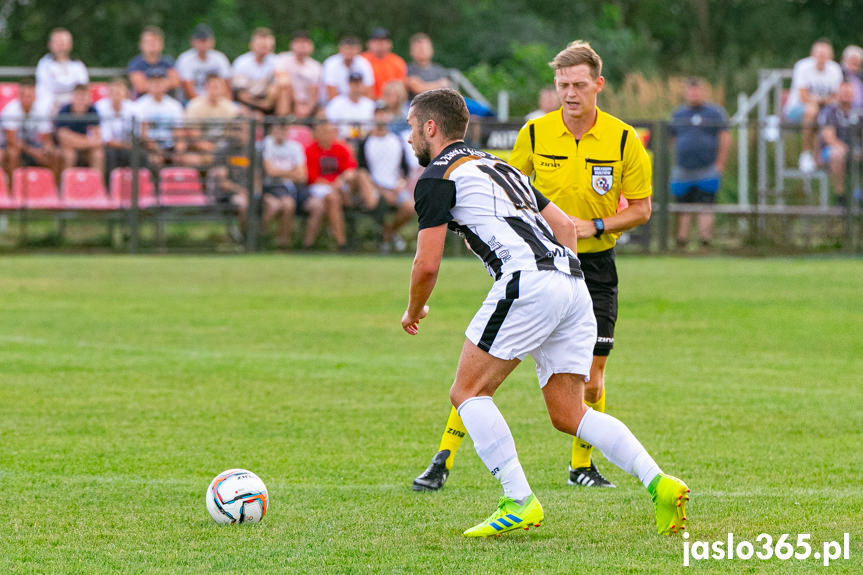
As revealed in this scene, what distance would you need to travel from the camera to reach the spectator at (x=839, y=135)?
20.1 metres

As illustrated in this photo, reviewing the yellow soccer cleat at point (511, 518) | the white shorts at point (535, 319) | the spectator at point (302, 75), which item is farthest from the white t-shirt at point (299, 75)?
the yellow soccer cleat at point (511, 518)

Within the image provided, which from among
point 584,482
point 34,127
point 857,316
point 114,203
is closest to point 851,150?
point 857,316

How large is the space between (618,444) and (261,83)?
641 inches

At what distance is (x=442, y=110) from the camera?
5445mm

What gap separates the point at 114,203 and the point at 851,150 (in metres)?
11.4

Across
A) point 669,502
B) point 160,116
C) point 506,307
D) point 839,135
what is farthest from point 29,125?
point 669,502

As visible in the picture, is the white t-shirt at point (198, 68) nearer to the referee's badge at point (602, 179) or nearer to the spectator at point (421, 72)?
the spectator at point (421, 72)

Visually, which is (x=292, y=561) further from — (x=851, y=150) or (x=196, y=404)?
(x=851, y=150)

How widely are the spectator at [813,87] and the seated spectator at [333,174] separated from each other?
7.46 meters

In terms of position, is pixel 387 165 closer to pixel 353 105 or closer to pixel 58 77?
pixel 353 105

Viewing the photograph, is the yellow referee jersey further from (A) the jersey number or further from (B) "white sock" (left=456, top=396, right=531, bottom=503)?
(B) "white sock" (left=456, top=396, right=531, bottom=503)

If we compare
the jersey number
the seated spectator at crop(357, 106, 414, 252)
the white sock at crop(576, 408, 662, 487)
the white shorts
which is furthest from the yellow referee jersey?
the seated spectator at crop(357, 106, 414, 252)

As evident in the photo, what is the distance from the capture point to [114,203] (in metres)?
19.9

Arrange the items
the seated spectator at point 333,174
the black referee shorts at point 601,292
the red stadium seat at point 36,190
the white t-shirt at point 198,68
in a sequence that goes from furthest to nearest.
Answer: the white t-shirt at point 198,68 < the red stadium seat at point 36,190 < the seated spectator at point 333,174 < the black referee shorts at point 601,292
